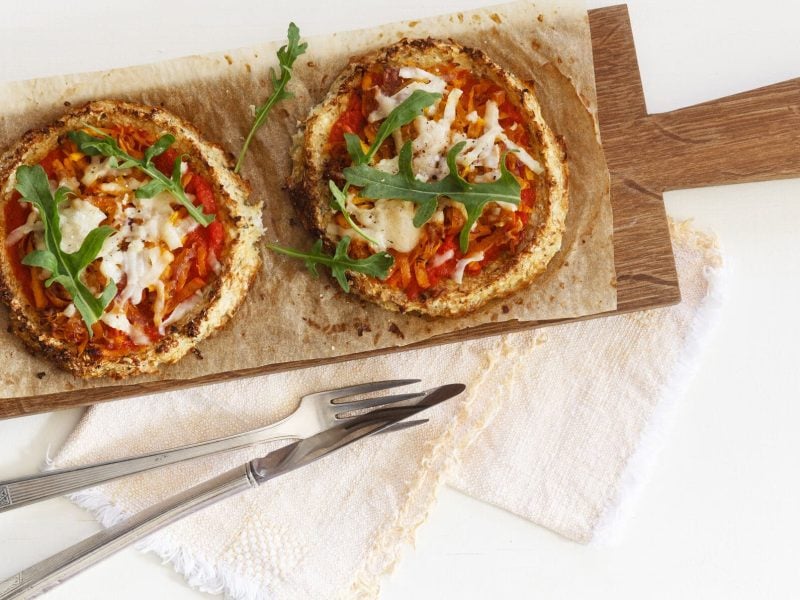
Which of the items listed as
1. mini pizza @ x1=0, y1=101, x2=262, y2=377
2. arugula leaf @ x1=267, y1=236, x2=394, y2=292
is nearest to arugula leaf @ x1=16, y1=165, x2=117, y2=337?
mini pizza @ x1=0, y1=101, x2=262, y2=377

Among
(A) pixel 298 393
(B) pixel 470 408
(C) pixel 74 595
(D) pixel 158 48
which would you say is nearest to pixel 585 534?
(B) pixel 470 408

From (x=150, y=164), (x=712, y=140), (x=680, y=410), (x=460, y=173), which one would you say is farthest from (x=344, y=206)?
(x=680, y=410)

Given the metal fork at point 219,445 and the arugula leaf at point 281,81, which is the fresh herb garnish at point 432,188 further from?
the metal fork at point 219,445

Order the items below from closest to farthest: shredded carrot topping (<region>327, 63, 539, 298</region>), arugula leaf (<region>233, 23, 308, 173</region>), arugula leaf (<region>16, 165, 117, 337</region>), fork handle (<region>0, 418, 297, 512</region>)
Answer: arugula leaf (<region>16, 165, 117, 337</region>) → shredded carrot topping (<region>327, 63, 539, 298</region>) → arugula leaf (<region>233, 23, 308, 173</region>) → fork handle (<region>0, 418, 297, 512</region>)

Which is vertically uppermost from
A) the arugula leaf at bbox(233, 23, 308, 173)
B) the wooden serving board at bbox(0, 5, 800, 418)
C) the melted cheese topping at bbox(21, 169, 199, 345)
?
the arugula leaf at bbox(233, 23, 308, 173)

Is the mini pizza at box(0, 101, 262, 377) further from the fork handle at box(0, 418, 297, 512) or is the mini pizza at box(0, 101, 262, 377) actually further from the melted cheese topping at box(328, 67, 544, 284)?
the melted cheese topping at box(328, 67, 544, 284)

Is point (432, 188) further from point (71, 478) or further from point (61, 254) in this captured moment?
point (71, 478)

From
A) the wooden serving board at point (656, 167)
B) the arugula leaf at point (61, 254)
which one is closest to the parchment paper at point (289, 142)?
the wooden serving board at point (656, 167)
